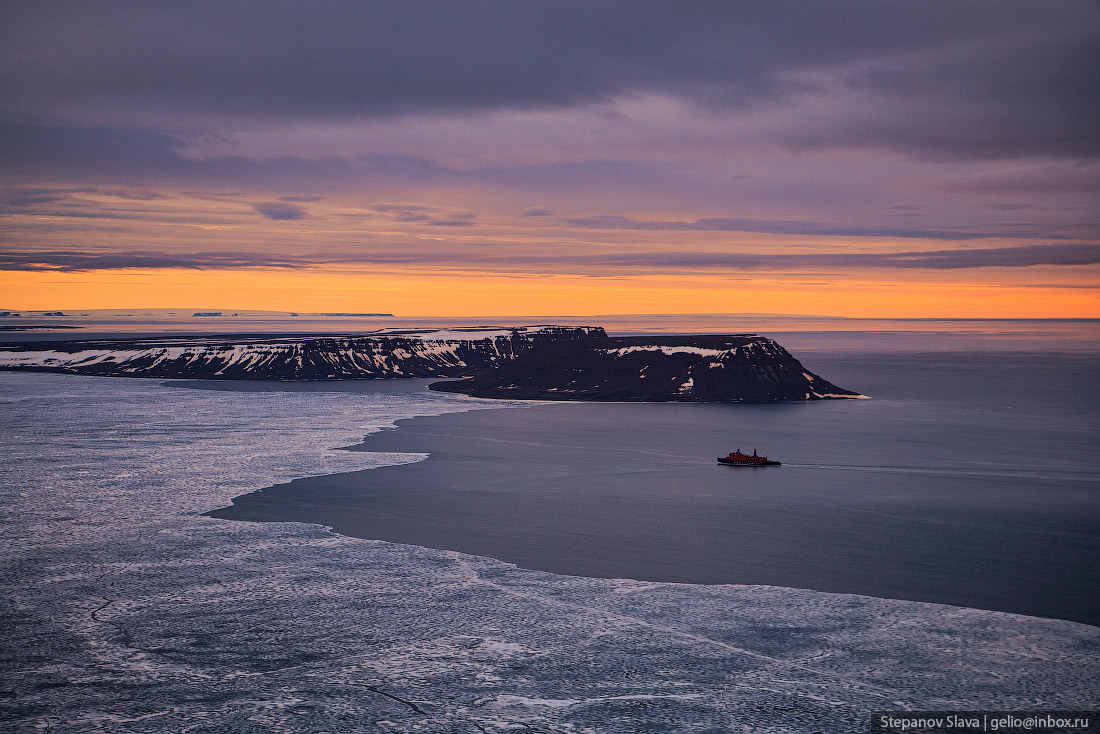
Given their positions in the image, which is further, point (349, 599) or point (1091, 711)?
point (349, 599)

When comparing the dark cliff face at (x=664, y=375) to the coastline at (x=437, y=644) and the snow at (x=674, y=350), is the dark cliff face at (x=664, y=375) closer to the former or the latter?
the snow at (x=674, y=350)

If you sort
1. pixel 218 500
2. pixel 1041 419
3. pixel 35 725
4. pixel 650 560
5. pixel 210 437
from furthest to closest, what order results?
pixel 1041 419 → pixel 210 437 → pixel 218 500 → pixel 650 560 → pixel 35 725

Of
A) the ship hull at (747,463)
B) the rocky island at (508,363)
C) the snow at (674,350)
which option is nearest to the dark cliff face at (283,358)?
the rocky island at (508,363)

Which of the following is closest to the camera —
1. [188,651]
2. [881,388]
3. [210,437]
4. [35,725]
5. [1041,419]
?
[35,725]

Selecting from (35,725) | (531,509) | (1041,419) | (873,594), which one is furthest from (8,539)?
→ (1041,419)

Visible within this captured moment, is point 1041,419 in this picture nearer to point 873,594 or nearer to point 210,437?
point 873,594

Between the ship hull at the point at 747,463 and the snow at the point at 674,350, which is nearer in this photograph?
the ship hull at the point at 747,463

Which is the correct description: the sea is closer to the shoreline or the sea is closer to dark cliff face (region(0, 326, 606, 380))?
the shoreline

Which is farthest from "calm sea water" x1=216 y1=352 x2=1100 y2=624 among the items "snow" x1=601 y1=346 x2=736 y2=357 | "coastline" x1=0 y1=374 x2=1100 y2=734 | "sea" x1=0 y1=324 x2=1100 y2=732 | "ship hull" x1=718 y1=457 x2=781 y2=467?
"snow" x1=601 y1=346 x2=736 y2=357
